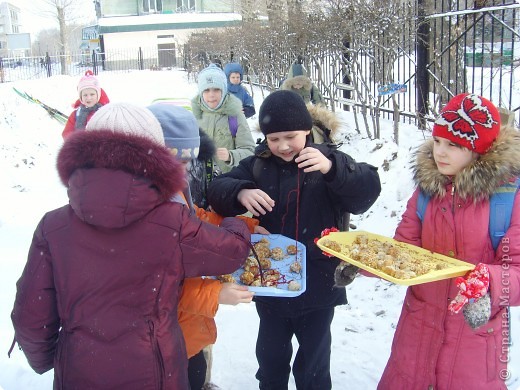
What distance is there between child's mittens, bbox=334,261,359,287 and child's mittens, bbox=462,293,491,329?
55 centimetres

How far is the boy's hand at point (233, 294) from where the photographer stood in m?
2.03

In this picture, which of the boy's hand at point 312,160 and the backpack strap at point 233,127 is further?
the backpack strap at point 233,127

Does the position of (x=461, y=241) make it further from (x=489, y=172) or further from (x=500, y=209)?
(x=489, y=172)

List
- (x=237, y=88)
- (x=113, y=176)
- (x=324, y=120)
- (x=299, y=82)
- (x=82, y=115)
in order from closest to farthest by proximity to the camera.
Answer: (x=113, y=176) → (x=324, y=120) → (x=82, y=115) → (x=299, y=82) → (x=237, y=88)

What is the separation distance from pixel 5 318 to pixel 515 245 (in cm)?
389

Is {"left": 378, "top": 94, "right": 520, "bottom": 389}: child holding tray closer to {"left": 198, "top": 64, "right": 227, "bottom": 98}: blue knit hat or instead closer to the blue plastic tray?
the blue plastic tray

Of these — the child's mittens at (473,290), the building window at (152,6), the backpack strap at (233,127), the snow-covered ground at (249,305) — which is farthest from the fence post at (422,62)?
the building window at (152,6)

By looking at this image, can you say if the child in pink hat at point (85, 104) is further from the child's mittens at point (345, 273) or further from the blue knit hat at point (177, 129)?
the child's mittens at point (345, 273)

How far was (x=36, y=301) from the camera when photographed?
1.82m

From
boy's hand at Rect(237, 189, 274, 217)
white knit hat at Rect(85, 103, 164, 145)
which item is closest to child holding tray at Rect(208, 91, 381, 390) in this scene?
boy's hand at Rect(237, 189, 274, 217)

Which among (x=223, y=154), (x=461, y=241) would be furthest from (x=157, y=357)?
(x=223, y=154)

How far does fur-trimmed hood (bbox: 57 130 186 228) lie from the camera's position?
1684 millimetres

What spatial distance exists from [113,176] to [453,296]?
1.46 meters

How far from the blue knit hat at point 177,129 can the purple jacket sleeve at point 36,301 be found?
0.69 meters
